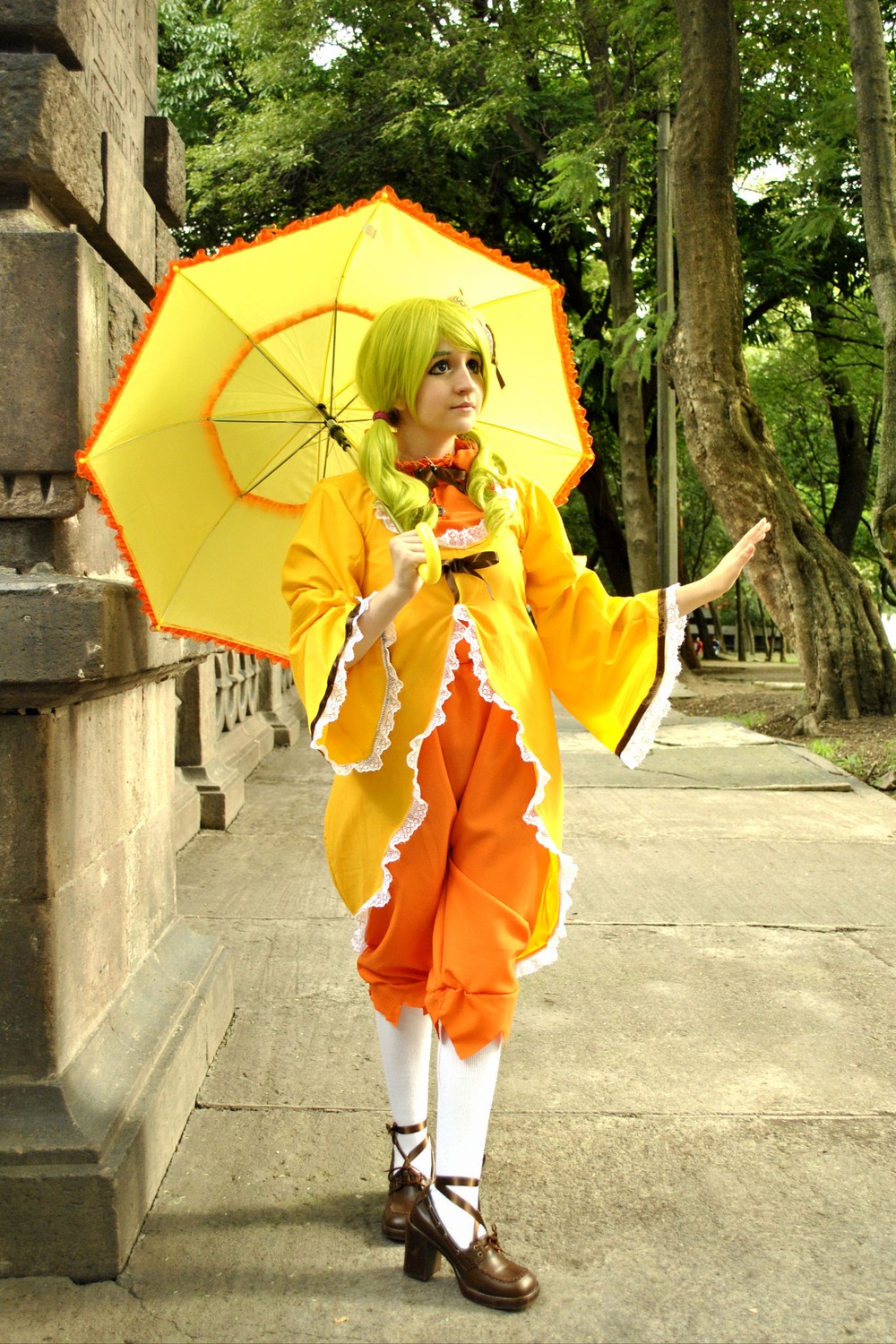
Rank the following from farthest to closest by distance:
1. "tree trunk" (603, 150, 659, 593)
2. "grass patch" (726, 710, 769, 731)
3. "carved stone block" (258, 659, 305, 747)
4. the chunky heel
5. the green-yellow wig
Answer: "tree trunk" (603, 150, 659, 593), "grass patch" (726, 710, 769, 731), "carved stone block" (258, 659, 305, 747), the green-yellow wig, the chunky heel

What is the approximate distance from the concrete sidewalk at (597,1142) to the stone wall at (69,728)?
0.18 m

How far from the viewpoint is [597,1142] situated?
2871 mm

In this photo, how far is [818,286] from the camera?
15734mm

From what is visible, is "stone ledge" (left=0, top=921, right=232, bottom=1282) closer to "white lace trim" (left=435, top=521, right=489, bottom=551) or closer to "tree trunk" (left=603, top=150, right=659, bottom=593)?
"white lace trim" (left=435, top=521, right=489, bottom=551)

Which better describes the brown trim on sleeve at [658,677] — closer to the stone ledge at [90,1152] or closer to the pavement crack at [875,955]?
the stone ledge at [90,1152]

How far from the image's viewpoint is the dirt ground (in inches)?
318

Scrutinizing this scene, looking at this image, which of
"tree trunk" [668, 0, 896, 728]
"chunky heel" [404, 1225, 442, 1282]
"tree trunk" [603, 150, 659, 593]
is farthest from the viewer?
"tree trunk" [603, 150, 659, 593]

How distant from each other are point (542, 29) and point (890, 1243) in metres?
15.0

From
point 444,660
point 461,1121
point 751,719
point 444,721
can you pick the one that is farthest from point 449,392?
point 751,719

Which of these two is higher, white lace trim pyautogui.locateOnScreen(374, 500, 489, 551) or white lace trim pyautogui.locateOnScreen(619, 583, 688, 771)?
white lace trim pyautogui.locateOnScreen(374, 500, 489, 551)

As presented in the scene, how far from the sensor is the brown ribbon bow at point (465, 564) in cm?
249

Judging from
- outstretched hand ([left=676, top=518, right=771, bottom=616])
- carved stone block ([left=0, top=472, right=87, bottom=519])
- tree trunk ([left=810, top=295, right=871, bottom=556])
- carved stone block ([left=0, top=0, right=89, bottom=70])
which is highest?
tree trunk ([left=810, top=295, right=871, bottom=556])

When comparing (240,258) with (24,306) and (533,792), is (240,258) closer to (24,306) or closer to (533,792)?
(24,306)

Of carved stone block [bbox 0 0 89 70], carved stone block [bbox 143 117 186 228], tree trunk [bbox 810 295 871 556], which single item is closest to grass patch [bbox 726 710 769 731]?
tree trunk [bbox 810 295 871 556]
